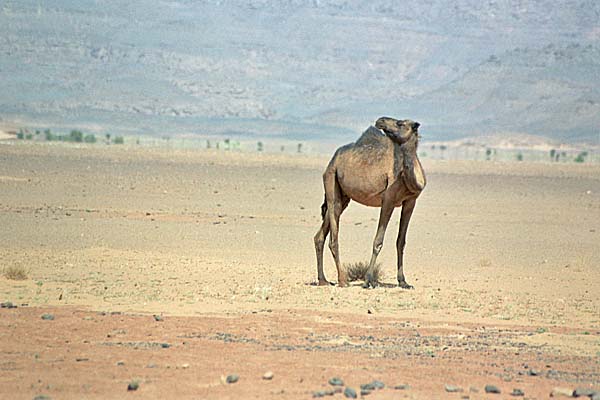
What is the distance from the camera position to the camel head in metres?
15.6

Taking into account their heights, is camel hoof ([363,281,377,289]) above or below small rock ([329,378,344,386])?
above

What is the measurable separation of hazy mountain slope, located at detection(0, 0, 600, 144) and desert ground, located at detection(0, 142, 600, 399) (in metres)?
82.5

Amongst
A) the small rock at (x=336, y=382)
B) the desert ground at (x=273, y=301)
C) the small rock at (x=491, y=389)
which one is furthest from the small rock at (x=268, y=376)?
the small rock at (x=491, y=389)

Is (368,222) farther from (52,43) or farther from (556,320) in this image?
(52,43)

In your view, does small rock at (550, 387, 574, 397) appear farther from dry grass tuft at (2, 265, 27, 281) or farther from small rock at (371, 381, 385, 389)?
dry grass tuft at (2, 265, 27, 281)

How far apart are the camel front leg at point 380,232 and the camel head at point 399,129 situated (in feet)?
2.50

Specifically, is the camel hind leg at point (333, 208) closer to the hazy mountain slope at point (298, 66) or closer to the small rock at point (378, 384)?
the small rock at point (378, 384)

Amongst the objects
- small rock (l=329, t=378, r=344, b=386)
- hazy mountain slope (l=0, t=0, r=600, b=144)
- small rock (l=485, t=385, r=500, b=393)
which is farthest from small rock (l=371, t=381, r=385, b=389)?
hazy mountain slope (l=0, t=0, r=600, b=144)

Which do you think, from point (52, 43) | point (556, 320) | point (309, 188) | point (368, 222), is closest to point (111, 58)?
point (52, 43)

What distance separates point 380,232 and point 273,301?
1.96 metres

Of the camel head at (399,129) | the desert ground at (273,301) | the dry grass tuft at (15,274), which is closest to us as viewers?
the desert ground at (273,301)

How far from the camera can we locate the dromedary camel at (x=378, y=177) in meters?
15.6

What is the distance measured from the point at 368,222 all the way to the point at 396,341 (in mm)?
16955

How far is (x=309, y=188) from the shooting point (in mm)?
39719
